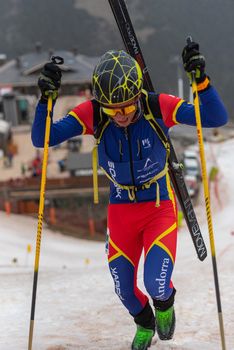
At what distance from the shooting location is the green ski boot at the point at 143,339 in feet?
16.7

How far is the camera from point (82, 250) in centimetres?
2486

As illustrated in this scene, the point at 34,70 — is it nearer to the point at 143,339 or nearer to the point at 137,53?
the point at 137,53

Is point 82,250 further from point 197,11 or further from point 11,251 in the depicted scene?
point 197,11

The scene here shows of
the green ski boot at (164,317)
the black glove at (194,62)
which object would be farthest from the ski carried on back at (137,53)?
the black glove at (194,62)

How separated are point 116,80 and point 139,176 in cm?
92

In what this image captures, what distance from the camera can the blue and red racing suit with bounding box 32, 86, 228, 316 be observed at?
4.55 m

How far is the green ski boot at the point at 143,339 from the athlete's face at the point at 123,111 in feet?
7.00

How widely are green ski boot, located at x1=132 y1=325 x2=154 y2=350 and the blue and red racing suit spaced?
0.32 metres

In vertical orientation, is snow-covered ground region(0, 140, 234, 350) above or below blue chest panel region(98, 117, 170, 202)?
below

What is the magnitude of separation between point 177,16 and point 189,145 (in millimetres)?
54994

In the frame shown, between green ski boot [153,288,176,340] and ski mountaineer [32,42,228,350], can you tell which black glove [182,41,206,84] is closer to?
ski mountaineer [32,42,228,350]

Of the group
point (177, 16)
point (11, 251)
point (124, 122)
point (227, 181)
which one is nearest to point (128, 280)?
point (124, 122)

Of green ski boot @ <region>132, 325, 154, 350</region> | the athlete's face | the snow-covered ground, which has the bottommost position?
the snow-covered ground

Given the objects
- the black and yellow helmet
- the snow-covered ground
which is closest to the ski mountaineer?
the black and yellow helmet
